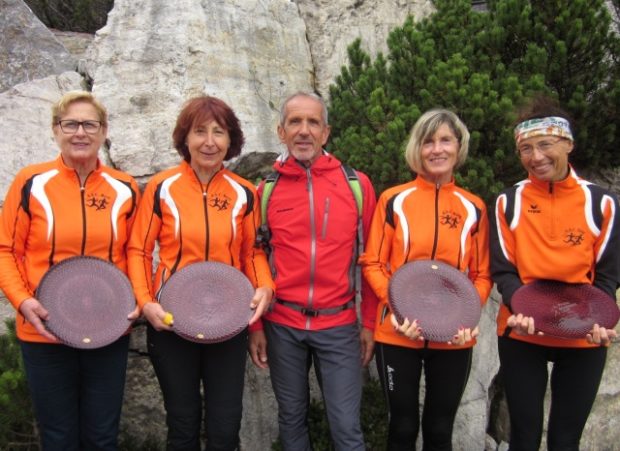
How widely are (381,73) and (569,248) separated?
288 cm

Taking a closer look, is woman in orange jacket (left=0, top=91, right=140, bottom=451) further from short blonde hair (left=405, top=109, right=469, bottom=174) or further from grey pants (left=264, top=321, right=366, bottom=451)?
short blonde hair (left=405, top=109, right=469, bottom=174)

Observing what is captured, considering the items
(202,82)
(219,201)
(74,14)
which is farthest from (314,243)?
(74,14)

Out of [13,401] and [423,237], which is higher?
[423,237]

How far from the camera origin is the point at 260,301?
3197 mm

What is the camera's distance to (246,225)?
3.44 metres

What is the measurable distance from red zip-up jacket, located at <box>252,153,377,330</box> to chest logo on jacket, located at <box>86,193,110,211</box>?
1.00m

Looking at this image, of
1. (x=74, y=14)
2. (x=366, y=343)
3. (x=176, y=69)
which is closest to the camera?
(x=366, y=343)

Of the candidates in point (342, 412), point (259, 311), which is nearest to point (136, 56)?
point (259, 311)

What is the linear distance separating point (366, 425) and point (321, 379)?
1.48 m

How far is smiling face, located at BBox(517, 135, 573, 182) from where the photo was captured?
3176 mm

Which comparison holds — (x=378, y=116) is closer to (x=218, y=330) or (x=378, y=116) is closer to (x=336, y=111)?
(x=336, y=111)

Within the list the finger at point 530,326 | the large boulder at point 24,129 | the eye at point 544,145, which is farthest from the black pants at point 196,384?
the large boulder at point 24,129

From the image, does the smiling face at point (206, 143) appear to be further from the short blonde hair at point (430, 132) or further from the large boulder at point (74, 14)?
the large boulder at point (74, 14)

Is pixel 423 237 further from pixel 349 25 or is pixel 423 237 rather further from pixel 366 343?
pixel 349 25
